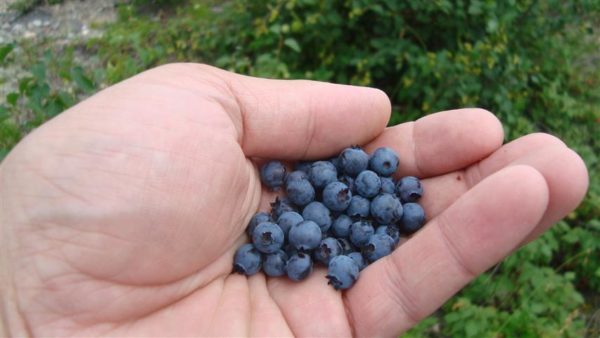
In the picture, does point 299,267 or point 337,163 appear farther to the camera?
point 337,163

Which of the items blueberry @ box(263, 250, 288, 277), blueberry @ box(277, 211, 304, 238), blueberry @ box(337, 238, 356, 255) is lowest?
blueberry @ box(337, 238, 356, 255)

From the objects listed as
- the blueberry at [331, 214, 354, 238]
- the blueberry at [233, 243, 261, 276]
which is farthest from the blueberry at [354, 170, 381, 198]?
the blueberry at [233, 243, 261, 276]

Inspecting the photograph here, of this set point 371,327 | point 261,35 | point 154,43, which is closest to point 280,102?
point 371,327

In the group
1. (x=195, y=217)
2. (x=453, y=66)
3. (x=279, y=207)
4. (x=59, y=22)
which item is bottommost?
(x=59, y=22)

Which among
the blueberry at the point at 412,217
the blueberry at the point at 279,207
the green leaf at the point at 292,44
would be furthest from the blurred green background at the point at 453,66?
the blueberry at the point at 279,207

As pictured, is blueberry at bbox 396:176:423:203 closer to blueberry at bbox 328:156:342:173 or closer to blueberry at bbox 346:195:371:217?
blueberry at bbox 346:195:371:217

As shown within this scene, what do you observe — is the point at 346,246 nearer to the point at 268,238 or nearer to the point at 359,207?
the point at 359,207

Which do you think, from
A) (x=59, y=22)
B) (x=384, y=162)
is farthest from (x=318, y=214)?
(x=59, y=22)
